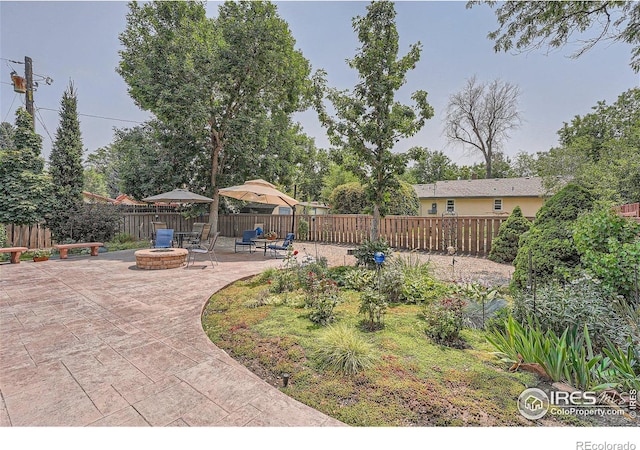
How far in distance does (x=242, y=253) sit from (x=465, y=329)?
8333 mm

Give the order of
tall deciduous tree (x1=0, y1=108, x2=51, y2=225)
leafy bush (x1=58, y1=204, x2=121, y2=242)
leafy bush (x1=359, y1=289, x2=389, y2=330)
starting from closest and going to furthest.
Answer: leafy bush (x1=359, y1=289, x2=389, y2=330)
tall deciduous tree (x1=0, y1=108, x2=51, y2=225)
leafy bush (x1=58, y1=204, x2=121, y2=242)

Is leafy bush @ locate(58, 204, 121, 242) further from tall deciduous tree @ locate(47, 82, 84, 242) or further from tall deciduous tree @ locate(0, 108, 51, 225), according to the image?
tall deciduous tree @ locate(0, 108, 51, 225)

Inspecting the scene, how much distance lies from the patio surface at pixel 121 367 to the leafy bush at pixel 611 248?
3392 millimetres

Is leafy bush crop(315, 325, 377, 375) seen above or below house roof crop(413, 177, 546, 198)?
below

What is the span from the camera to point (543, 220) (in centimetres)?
485

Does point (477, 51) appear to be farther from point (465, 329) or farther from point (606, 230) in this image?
point (465, 329)

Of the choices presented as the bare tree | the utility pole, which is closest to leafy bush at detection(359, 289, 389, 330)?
the utility pole

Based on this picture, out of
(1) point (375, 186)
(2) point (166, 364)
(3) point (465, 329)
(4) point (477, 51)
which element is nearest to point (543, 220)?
(3) point (465, 329)

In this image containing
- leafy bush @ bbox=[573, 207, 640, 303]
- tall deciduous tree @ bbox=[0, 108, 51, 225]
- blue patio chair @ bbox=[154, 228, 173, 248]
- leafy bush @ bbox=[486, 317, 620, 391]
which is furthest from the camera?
tall deciduous tree @ bbox=[0, 108, 51, 225]

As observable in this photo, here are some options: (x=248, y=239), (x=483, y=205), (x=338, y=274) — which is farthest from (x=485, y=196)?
(x=338, y=274)

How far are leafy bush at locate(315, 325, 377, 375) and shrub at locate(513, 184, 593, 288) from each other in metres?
2.52

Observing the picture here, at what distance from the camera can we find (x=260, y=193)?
27.4 ft

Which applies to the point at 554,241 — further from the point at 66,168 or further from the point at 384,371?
the point at 66,168

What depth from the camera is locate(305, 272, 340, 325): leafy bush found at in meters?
3.75
